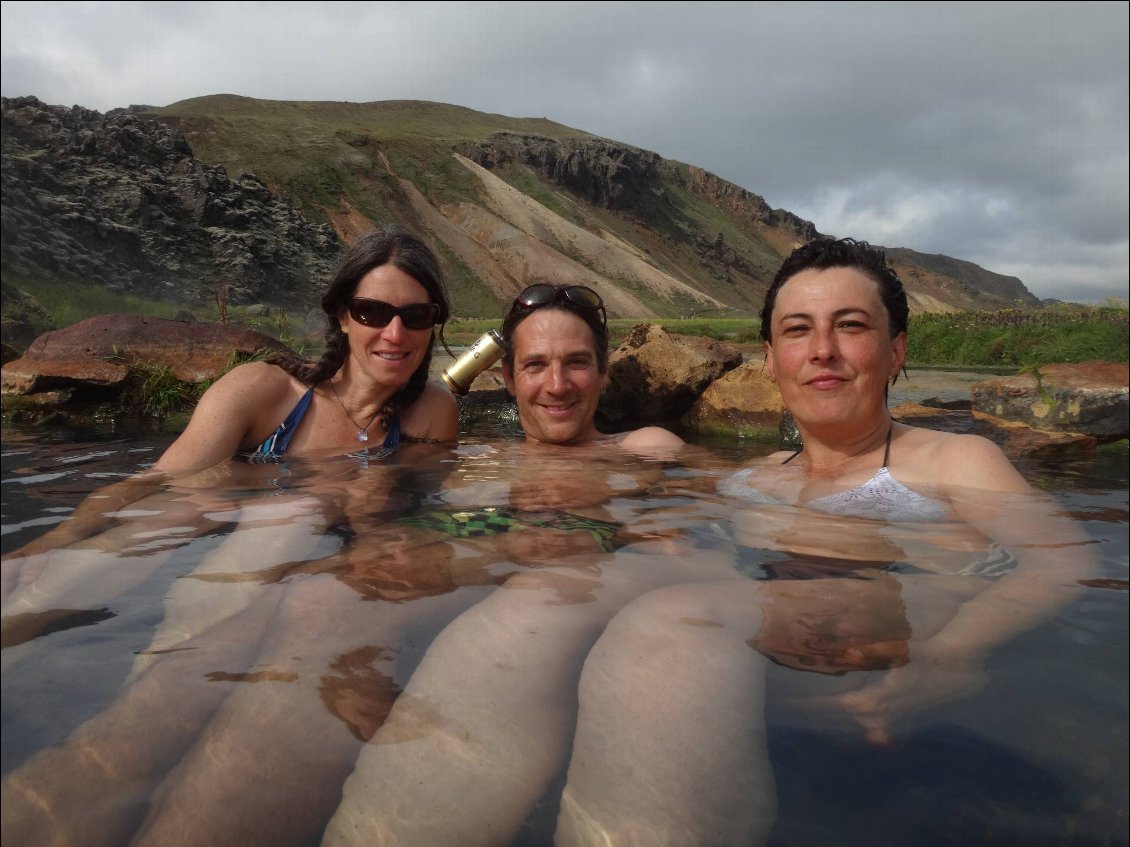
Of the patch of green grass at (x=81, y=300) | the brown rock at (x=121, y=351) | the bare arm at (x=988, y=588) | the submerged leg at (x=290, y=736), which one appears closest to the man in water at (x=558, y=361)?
the bare arm at (x=988, y=588)

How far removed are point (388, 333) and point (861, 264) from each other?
2.25 meters

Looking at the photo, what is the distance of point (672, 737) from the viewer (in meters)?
1.54

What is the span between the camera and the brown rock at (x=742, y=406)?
697 centimetres

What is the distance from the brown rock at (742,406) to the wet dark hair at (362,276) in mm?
3632

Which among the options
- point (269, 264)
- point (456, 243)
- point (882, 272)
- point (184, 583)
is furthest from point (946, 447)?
point (456, 243)

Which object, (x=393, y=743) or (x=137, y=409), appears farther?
(x=137, y=409)

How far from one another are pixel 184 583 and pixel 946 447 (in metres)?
2.51

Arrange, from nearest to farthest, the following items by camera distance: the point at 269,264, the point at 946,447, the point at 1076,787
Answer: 1. the point at 1076,787
2. the point at 946,447
3. the point at 269,264

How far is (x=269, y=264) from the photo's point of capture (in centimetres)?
4312

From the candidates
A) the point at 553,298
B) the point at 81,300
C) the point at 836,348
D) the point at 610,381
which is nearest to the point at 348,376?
the point at 553,298

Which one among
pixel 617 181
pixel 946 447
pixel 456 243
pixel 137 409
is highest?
pixel 617 181

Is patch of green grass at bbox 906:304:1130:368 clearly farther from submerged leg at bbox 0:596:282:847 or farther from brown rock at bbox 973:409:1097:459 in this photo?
submerged leg at bbox 0:596:282:847

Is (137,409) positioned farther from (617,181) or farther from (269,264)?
(617,181)

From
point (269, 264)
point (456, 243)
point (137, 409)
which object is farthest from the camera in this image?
point (456, 243)
